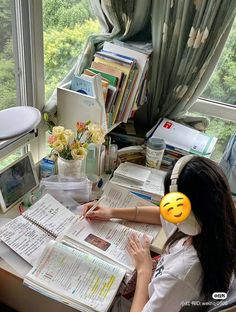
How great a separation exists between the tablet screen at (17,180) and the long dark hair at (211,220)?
737mm

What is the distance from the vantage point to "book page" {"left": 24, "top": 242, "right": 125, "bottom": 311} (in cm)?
105

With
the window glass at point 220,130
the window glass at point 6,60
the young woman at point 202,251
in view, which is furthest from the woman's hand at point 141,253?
the window glass at point 220,130

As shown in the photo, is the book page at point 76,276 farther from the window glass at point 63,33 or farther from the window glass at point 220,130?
the window glass at point 220,130

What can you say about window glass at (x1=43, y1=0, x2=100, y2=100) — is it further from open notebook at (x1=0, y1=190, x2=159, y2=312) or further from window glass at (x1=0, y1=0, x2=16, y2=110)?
open notebook at (x1=0, y1=190, x2=159, y2=312)

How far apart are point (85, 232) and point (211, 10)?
1.15 m

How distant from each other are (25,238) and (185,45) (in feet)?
3.92

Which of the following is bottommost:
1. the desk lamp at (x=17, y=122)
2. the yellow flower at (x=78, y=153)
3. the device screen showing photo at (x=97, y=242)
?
the device screen showing photo at (x=97, y=242)

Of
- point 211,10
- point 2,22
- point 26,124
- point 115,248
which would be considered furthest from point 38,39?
point 115,248

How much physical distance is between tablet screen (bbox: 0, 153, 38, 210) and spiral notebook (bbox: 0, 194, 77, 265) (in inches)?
4.2

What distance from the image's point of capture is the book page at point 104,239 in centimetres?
119

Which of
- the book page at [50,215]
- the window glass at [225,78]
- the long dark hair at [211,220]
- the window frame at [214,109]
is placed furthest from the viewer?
the window frame at [214,109]

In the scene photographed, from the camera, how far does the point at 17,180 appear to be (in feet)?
4.59

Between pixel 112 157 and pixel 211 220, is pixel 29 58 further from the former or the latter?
pixel 211 220

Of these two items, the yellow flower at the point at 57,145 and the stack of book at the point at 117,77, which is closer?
the yellow flower at the point at 57,145
